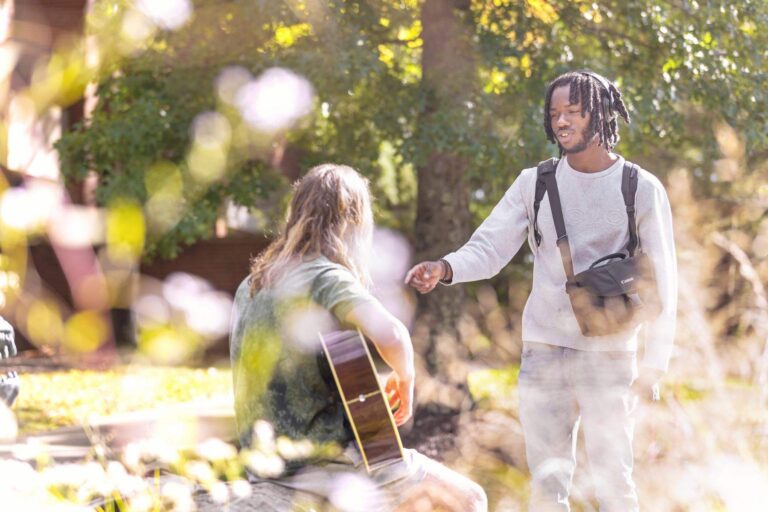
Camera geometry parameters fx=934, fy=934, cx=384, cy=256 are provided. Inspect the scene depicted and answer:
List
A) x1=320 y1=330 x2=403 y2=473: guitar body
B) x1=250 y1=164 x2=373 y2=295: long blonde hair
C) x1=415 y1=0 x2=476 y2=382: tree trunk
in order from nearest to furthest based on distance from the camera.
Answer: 1. x1=320 y1=330 x2=403 y2=473: guitar body
2. x1=250 y1=164 x2=373 y2=295: long blonde hair
3. x1=415 y1=0 x2=476 y2=382: tree trunk

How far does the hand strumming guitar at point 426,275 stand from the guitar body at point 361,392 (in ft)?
3.33

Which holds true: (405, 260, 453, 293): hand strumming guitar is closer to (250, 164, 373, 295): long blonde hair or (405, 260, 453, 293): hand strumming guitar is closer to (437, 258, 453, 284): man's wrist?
(437, 258, 453, 284): man's wrist

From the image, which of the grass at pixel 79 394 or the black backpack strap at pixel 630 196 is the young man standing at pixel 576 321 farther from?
the grass at pixel 79 394

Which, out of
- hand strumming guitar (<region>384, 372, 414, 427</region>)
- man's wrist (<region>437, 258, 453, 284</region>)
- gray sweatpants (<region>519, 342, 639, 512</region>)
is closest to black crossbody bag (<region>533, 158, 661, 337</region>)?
gray sweatpants (<region>519, 342, 639, 512</region>)

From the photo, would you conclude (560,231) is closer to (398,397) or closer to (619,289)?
(619,289)

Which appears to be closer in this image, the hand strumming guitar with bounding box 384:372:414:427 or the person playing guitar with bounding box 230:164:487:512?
the person playing guitar with bounding box 230:164:487:512

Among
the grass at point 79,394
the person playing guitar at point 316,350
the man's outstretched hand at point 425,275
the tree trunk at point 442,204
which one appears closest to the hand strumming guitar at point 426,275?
the man's outstretched hand at point 425,275

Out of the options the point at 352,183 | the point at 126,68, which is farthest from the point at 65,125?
the point at 352,183

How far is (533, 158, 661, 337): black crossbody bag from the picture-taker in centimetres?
353

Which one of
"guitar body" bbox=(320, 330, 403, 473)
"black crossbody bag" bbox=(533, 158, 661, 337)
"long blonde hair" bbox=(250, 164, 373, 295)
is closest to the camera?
"guitar body" bbox=(320, 330, 403, 473)

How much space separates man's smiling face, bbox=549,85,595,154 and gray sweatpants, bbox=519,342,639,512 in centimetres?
80

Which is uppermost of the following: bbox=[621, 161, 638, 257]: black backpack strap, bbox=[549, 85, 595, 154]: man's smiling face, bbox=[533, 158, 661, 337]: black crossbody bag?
bbox=[549, 85, 595, 154]: man's smiling face

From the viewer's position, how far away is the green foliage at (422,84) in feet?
23.9

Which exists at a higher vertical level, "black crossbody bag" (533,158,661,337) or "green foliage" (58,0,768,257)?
"green foliage" (58,0,768,257)
